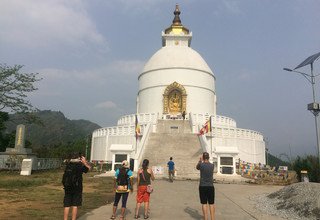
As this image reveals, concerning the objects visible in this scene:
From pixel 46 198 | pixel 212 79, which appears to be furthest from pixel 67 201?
pixel 212 79

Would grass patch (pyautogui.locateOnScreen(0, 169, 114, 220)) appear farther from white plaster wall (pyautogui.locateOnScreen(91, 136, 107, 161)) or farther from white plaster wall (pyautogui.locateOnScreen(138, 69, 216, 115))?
white plaster wall (pyautogui.locateOnScreen(138, 69, 216, 115))

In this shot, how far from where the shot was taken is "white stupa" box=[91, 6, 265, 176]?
21219mm

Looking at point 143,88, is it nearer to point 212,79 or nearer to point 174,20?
point 212,79

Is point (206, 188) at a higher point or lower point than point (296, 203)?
higher

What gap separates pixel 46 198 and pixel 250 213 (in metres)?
6.63

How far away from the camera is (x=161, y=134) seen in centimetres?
2595

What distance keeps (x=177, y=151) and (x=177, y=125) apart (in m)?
7.43

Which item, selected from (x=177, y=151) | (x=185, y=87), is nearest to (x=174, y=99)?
(x=185, y=87)

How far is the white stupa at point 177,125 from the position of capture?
21219 mm

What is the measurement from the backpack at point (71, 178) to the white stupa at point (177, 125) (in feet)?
41.9

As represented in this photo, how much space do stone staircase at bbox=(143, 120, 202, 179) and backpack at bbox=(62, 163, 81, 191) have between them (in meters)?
12.3

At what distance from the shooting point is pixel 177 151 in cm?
2248

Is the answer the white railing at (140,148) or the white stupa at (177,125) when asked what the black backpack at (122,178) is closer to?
the white stupa at (177,125)

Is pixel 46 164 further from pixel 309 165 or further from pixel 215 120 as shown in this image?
pixel 309 165
